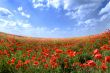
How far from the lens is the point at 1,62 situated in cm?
1029

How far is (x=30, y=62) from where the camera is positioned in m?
9.91

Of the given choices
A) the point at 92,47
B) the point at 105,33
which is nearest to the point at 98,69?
the point at 92,47

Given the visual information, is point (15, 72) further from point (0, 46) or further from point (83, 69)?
point (0, 46)

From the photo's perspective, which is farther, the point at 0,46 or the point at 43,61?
the point at 0,46

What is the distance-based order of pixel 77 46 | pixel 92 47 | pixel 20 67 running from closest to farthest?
pixel 20 67 → pixel 92 47 → pixel 77 46

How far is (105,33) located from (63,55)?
313 inches

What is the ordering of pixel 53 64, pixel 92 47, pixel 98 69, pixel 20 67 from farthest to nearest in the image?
pixel 92 47, pixel 20 67, pixel 53 64, pixel 98 69

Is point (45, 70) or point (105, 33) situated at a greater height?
point (105, 33)

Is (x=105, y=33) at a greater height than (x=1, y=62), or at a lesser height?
greater

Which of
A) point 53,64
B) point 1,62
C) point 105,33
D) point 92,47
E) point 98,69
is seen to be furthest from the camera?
point 105,33

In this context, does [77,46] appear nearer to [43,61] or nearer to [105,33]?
[105,33]

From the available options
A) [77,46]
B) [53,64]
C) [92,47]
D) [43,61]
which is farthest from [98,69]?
[77,46]

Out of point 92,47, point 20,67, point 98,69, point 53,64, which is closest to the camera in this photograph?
point 98,69

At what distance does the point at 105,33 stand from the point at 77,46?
3226 mm
